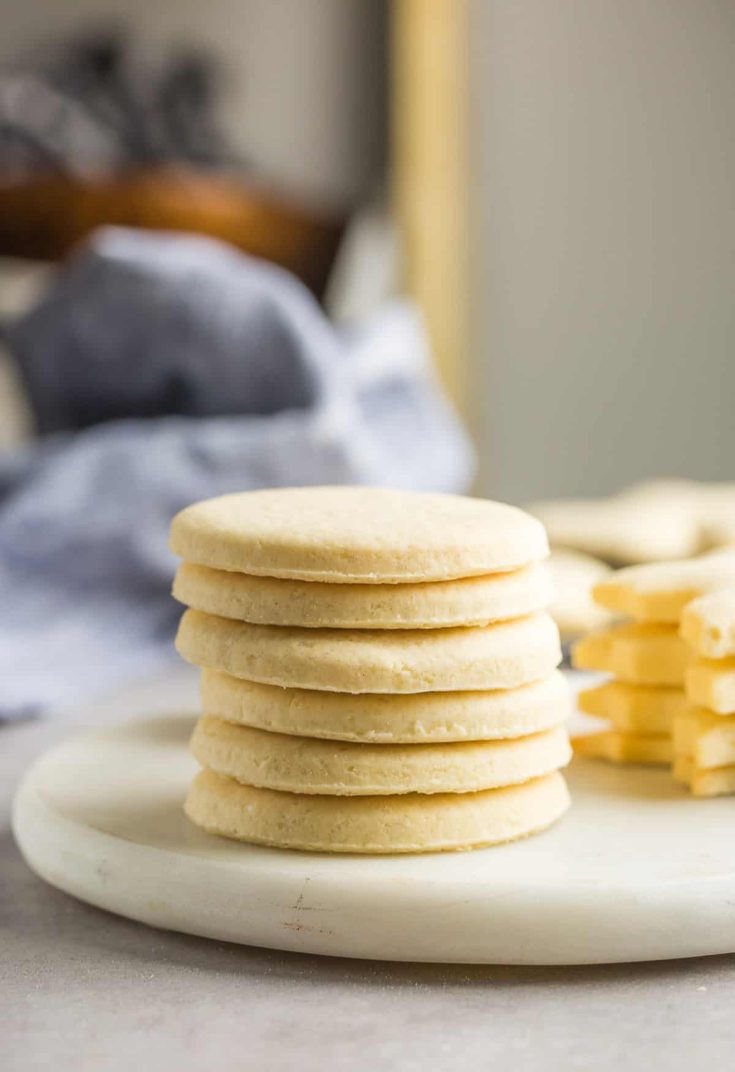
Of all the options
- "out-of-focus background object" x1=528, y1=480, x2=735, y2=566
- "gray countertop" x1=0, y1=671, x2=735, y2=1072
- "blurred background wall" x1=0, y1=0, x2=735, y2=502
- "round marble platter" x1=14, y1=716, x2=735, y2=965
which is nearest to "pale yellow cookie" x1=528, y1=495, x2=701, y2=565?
"out-of-focus background object" x1=528, y1=480, x2=735, y2=566

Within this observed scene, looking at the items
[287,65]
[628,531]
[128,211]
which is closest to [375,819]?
[628,531]

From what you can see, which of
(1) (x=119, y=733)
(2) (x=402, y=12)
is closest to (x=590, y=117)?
(2) (x=402, y=12)

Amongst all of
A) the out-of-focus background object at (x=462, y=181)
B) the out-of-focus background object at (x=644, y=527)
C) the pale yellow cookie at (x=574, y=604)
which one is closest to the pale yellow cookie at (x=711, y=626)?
the pale yellow cookie at (x=574, y=604)

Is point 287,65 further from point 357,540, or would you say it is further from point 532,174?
point 357,540

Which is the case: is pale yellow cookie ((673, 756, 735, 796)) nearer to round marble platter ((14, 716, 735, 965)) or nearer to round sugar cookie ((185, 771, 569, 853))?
round marble platter ((14, 716, 735, 965))

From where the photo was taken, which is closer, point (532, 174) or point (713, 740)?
point (713, 740)

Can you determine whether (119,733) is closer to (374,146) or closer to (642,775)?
(642,775)

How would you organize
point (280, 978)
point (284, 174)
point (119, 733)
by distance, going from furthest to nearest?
point (284, 174) < point (119, 733) < point (280, 978)
